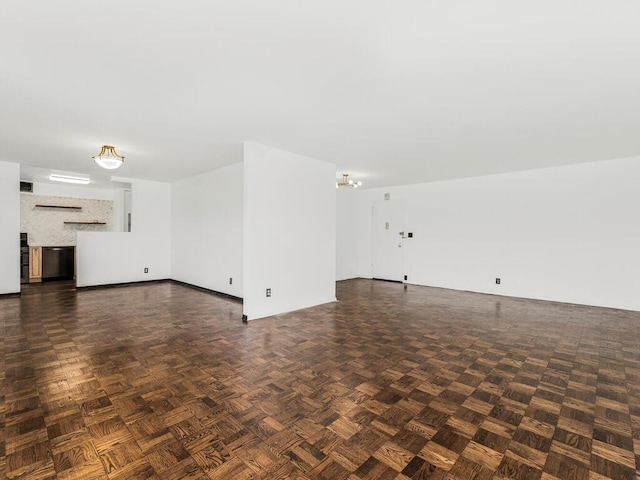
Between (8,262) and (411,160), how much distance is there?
7.00m

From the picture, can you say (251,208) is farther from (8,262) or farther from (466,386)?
(8,262)

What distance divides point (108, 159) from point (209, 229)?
2.31m

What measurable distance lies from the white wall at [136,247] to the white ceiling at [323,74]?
2.66 metres

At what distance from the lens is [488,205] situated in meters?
6.16

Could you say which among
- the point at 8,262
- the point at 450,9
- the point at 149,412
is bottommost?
the point at 149,412

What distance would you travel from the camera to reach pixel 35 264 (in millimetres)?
7031

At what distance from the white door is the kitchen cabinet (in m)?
7.60

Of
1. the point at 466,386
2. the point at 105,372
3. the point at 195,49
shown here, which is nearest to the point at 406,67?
the point at 195,49

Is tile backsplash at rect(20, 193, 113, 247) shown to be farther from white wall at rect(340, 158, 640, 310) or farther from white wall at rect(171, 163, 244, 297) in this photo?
white wall at rect(340, 158, 640, 310)

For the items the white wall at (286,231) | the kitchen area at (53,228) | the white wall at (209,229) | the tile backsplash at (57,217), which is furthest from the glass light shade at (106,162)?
the tile backsplash at (57,217)

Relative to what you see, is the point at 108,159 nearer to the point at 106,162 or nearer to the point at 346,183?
the point at 106,162

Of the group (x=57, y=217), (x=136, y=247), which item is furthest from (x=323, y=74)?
(x=57, y=217)

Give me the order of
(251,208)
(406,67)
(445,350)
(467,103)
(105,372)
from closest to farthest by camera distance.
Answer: (406,67) → (105,372) → (467,103) → (445,350) → (251,208)

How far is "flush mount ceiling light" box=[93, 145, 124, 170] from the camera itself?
4.00 meters
